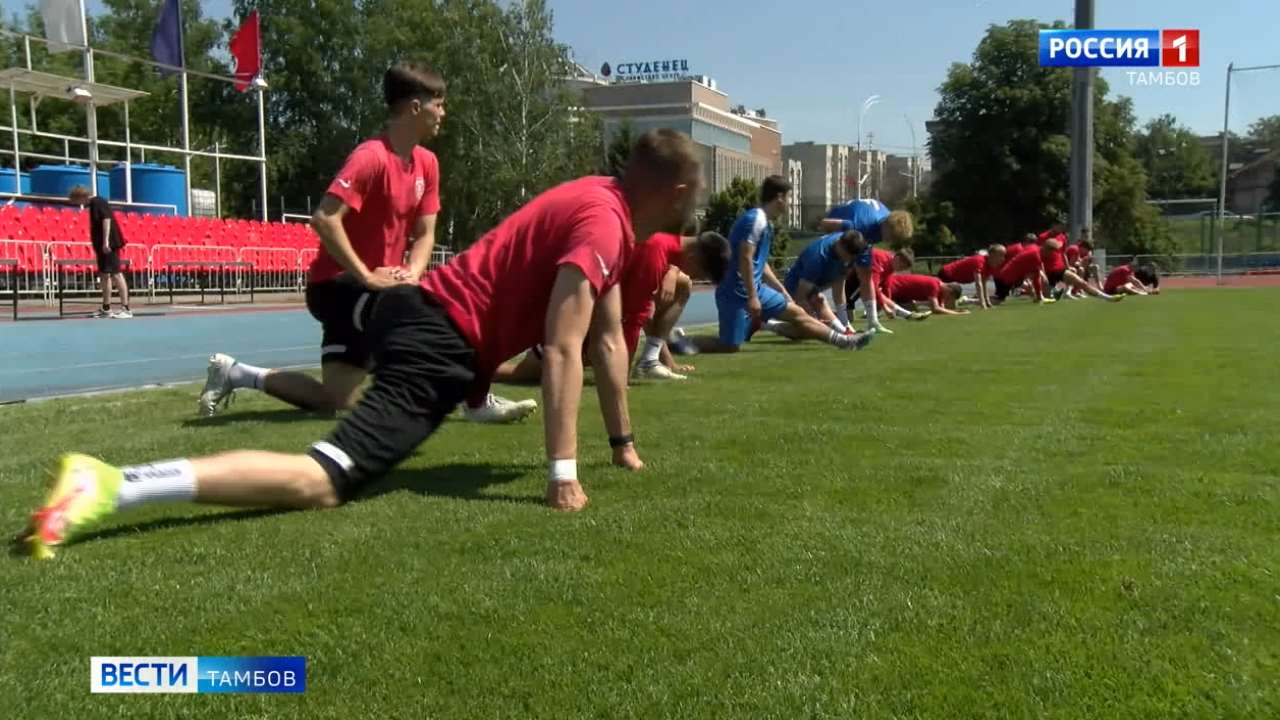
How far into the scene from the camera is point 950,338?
1189 cm

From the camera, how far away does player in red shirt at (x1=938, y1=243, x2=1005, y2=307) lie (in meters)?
20.9

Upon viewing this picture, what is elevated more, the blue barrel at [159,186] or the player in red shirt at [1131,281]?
the blue barrel at [159,186]

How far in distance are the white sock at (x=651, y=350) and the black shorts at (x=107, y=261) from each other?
32.0 ft

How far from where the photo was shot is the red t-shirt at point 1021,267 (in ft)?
70.2

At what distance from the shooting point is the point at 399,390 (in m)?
3.57

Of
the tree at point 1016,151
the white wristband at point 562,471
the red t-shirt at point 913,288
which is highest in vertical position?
the tree at point 1016,151

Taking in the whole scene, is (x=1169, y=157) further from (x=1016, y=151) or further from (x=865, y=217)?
(x=865, y=217)

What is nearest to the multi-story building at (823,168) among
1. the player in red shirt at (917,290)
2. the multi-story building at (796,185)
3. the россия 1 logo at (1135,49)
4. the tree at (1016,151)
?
the multi-story building at (796,185)

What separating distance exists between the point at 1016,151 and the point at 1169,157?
5282 centimetres

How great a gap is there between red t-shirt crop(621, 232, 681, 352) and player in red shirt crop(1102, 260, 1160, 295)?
22.3 metres

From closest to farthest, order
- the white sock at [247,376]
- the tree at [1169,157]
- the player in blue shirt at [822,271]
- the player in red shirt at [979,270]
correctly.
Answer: the white sock at [247,376]
the player in blue shirt at [822,271]
the player in red shirt at [979,270]
the tree at [1169,157]

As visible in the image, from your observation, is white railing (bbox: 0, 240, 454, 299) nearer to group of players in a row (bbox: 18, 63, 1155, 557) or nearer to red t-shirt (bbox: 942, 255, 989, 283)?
red t-shirt (bbox: 942, 255, 989, 283)

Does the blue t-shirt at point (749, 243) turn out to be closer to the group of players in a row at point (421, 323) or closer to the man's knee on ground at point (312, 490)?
the group of players in a row at point (421, 323)

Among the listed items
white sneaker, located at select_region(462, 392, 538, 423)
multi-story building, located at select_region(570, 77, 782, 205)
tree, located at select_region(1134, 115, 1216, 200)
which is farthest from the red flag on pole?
tree, located at select_region(1134, 115, 1216, 200)
